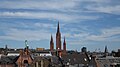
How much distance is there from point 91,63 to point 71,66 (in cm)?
696

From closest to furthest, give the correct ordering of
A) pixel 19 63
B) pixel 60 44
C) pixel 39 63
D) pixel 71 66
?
pixel 39 63 < pixel 19 63 < pixel 71 66 < pixel 60 44

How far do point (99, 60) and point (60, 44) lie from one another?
203 feet

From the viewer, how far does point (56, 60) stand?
283 ft

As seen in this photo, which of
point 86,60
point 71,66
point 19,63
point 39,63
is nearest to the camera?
point 39,63

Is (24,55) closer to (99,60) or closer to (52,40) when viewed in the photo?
(99,60)

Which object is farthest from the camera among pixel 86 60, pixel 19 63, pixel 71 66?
pixel 86 60

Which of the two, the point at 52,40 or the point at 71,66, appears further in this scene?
the point at 52,40

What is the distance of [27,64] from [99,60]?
67.4 ft

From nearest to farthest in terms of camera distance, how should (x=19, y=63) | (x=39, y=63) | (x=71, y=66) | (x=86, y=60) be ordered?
(x=39, y=63) < (x=19, y=63) < (x=71, y=66) < (x=86, y=60)

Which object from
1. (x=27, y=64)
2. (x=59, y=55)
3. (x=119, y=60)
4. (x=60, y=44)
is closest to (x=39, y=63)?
(x=27, y=64)

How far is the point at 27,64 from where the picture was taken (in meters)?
78.6

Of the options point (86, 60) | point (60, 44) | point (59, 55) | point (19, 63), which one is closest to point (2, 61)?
point (19, 63)

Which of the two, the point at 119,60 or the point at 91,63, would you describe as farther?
the point at 119,60

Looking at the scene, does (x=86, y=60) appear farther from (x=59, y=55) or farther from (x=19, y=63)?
(x=19, y=63)
